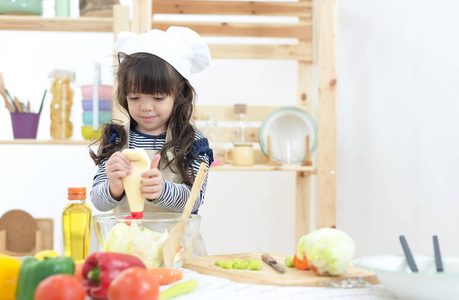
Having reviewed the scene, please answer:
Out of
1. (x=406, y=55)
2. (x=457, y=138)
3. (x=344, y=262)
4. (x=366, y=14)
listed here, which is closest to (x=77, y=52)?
(x=366, y=14)

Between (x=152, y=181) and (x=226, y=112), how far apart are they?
1691 mm

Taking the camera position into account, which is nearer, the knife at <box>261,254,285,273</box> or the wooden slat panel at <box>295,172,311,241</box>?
the knife at <box>261,254,285,273</box>

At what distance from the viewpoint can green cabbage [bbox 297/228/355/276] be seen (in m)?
0.94

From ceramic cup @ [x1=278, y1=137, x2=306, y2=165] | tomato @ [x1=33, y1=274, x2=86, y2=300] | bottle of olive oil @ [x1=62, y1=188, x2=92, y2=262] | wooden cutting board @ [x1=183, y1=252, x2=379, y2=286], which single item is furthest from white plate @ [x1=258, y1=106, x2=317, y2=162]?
tomato @ [x1=33, y1=274, x2=86, y2=300]

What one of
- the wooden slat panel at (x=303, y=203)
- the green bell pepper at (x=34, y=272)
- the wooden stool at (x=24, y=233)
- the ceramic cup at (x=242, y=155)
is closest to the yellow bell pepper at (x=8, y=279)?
the green bell pepper at (x=34, y=272)

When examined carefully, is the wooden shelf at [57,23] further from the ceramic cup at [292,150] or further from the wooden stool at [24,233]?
the ceramic cup at [292,150]

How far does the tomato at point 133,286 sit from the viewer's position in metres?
0.70

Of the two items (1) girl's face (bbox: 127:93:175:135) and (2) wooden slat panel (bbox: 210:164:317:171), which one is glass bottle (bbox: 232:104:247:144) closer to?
(2) wooden slat panel (bbox: 210:164:317:171)

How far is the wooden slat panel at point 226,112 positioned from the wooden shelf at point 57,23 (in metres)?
0.54

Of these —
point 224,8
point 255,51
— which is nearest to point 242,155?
point 255,51

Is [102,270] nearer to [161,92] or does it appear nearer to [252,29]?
[161,92]

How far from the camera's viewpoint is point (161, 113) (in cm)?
148

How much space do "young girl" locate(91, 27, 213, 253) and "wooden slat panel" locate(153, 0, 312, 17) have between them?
48.8 inches

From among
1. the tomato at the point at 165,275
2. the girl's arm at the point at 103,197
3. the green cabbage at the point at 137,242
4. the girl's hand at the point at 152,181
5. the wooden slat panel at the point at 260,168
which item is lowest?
the tomato at the point at 165,275
